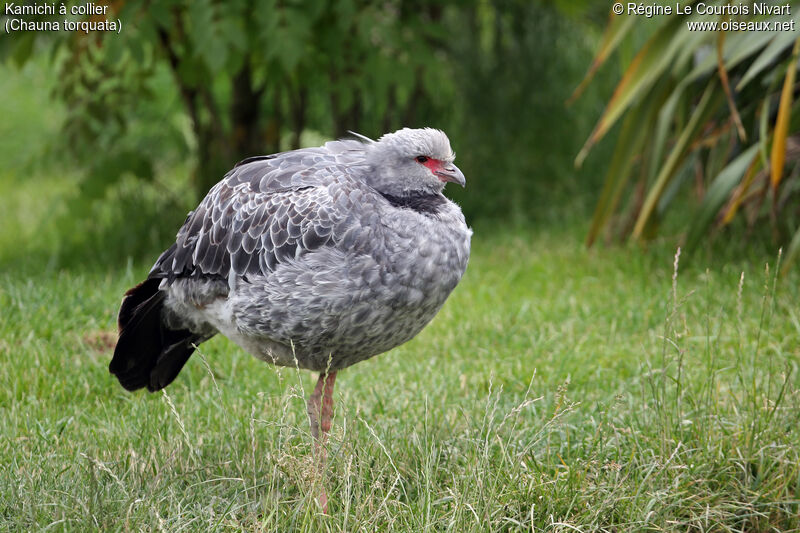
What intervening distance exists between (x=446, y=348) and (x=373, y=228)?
169 centimetres

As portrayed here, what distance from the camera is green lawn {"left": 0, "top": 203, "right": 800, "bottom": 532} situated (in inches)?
110

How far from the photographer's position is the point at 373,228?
283cm

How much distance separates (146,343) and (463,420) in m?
1.18

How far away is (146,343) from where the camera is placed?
3.37m

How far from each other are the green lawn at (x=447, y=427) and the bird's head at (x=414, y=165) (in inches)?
26.7

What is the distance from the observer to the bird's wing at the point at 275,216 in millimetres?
2861

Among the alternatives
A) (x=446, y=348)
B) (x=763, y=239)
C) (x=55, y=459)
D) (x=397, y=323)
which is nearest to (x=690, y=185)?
(x=763, y=239)

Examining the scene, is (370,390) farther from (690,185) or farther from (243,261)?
(690,185)

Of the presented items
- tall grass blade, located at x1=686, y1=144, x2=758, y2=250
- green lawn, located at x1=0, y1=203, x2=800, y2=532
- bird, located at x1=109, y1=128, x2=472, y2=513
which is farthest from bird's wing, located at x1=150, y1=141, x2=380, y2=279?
tall grass blade, located at x1=686, y1=144, x2=758, y2=250

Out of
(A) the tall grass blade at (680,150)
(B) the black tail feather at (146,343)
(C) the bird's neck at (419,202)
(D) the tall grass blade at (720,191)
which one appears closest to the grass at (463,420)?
(B) the black tail feather at (146,343)

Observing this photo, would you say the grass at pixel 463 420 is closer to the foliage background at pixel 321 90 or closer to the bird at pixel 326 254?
the bird at pixel 326 254

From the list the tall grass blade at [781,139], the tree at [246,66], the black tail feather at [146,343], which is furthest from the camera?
the tree at [246,66]

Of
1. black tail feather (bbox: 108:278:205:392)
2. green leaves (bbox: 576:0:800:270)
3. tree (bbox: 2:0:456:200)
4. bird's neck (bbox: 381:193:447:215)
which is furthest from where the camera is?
tree (bbox: 2:0:456:200)

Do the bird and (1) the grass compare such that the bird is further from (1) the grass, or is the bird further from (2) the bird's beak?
(1) the grass
